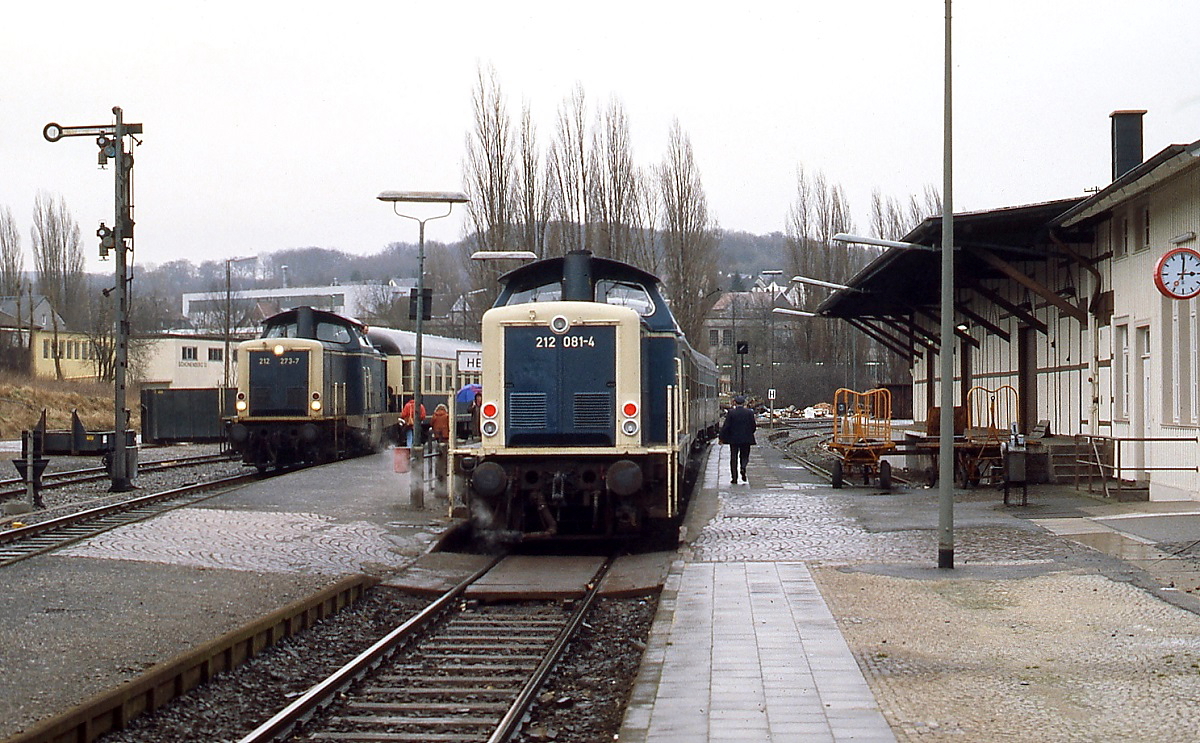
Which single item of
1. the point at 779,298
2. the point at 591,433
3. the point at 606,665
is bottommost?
the point at 606,665

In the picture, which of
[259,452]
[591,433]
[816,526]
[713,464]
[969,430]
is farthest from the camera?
[713,464]

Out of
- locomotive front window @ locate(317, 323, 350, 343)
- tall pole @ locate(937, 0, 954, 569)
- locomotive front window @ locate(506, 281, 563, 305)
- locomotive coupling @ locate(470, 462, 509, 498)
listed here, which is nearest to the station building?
tall pole @ locate(937, 0, 954, 569)

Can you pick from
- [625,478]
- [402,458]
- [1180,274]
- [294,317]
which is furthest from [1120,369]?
[294,317]

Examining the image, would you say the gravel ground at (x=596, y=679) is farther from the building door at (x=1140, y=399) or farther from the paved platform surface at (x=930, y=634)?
the building door at (x=1140, y=399)

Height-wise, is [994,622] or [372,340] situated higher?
[372,340]

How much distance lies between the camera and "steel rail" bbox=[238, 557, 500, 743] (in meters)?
7.18

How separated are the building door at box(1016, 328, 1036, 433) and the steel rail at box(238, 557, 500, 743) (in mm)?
16286

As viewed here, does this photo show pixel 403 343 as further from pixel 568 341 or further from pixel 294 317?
pixel 568 341

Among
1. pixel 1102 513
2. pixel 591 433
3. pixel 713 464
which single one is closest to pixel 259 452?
pixel 713 464

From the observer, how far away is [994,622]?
9.48m

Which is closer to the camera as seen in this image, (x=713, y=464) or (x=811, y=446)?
(x=713, y=464)

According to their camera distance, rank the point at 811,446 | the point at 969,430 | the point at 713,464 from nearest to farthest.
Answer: the point at 969,430 < the point at 713,464 < the point at 811,446

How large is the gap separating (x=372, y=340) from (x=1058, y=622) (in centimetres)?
2597

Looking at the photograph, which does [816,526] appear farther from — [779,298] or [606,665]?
[779,298]
